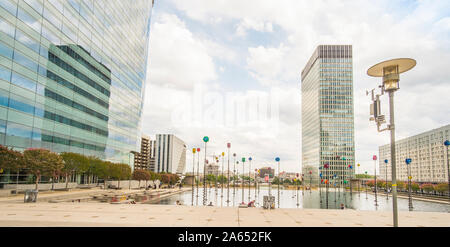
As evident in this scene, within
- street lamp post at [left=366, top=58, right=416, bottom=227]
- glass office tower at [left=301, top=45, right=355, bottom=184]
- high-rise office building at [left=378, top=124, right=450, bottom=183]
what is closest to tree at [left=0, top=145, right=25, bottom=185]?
street lamp post at [left=366, top=58, right=416, bottom=227]

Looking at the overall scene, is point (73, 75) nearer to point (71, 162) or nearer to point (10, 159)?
point (71, 162)

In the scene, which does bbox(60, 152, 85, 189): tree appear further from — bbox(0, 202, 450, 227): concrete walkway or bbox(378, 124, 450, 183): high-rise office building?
bbox(378, 124, 450, 183): high-rise office building

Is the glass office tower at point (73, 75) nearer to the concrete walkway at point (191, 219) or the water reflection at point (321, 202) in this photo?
the water reflection at point (321, 202)

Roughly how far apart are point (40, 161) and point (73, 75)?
2874 centimetres

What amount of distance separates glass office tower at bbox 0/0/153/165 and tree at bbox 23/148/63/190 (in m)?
4.96

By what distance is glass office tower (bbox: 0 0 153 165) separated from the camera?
170 feet

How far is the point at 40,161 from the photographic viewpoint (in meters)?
52.0

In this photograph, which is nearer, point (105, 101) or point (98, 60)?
point (98, 60)

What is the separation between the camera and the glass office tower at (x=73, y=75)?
51750mm

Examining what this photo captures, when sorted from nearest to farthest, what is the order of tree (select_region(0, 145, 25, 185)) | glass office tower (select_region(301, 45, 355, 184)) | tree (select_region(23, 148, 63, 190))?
tree (select_region(0, 145, 25, 185)), tree (select_region(23, 148, 63, 190)), glass office tower (select_region(301, 45, 355, 184))
